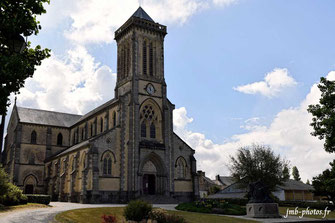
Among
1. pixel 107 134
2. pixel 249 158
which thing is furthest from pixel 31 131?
pixel 249 158

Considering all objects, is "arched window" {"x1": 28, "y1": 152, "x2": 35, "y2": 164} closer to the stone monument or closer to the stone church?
the stone church

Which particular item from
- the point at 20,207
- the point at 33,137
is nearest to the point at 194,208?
the point at 20,207

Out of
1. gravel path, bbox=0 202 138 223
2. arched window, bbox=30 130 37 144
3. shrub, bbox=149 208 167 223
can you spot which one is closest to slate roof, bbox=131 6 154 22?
arched window, bbox=30 130 37 144

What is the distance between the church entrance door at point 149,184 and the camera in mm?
43241

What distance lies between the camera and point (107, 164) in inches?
1575

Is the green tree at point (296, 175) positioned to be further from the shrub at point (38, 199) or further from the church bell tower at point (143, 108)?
the shrub at point (38, 199)

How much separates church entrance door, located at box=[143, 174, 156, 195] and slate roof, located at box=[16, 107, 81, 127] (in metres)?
23.3

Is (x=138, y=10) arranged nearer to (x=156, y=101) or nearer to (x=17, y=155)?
(x=156, y=101)

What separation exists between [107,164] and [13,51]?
30.3 metres

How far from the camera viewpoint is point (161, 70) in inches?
1906

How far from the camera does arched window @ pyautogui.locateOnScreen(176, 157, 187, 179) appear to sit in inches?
1811

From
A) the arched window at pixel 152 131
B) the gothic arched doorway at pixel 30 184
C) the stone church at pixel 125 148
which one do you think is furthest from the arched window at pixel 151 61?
the gothic arched doorway at pixel 30 184

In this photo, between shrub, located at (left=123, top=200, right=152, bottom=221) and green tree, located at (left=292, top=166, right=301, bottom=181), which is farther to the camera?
green tree, located at (left=292, top=166, right=301, bottom=181)

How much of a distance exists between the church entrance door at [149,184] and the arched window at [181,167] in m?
3.97
